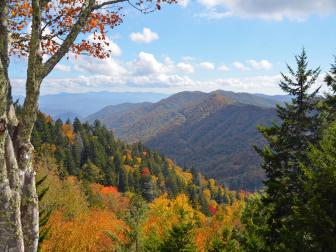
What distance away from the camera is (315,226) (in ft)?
33.0

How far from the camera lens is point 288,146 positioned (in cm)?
2000

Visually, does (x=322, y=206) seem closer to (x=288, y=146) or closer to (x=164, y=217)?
(x=288, y=146)

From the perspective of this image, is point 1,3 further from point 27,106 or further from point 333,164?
point 333,164

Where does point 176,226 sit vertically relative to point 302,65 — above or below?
below

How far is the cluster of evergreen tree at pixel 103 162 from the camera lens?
120475mm

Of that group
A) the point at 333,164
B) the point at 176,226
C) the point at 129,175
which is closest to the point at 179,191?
the point at 129,175

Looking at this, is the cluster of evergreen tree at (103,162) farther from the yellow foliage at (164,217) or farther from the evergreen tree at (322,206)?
the evergreen tree at (322,206)

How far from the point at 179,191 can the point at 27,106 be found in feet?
483

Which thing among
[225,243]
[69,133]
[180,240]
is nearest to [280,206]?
[225,243]

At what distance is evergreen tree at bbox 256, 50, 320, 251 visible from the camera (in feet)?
59.3

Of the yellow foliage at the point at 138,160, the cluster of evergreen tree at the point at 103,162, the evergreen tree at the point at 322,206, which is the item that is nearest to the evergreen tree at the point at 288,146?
the evergreen tree at the point at 322,206

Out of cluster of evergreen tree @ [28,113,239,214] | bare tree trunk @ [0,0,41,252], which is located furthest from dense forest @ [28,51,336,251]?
cluster of evergreen tree @ [28,113,239,214]

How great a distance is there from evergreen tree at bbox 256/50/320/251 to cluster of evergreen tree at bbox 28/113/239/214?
86582 millimetres

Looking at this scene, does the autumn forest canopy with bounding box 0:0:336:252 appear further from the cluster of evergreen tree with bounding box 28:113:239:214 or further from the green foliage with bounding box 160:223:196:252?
the cluster of evergreen tree with bounding box 28:113:239:214
